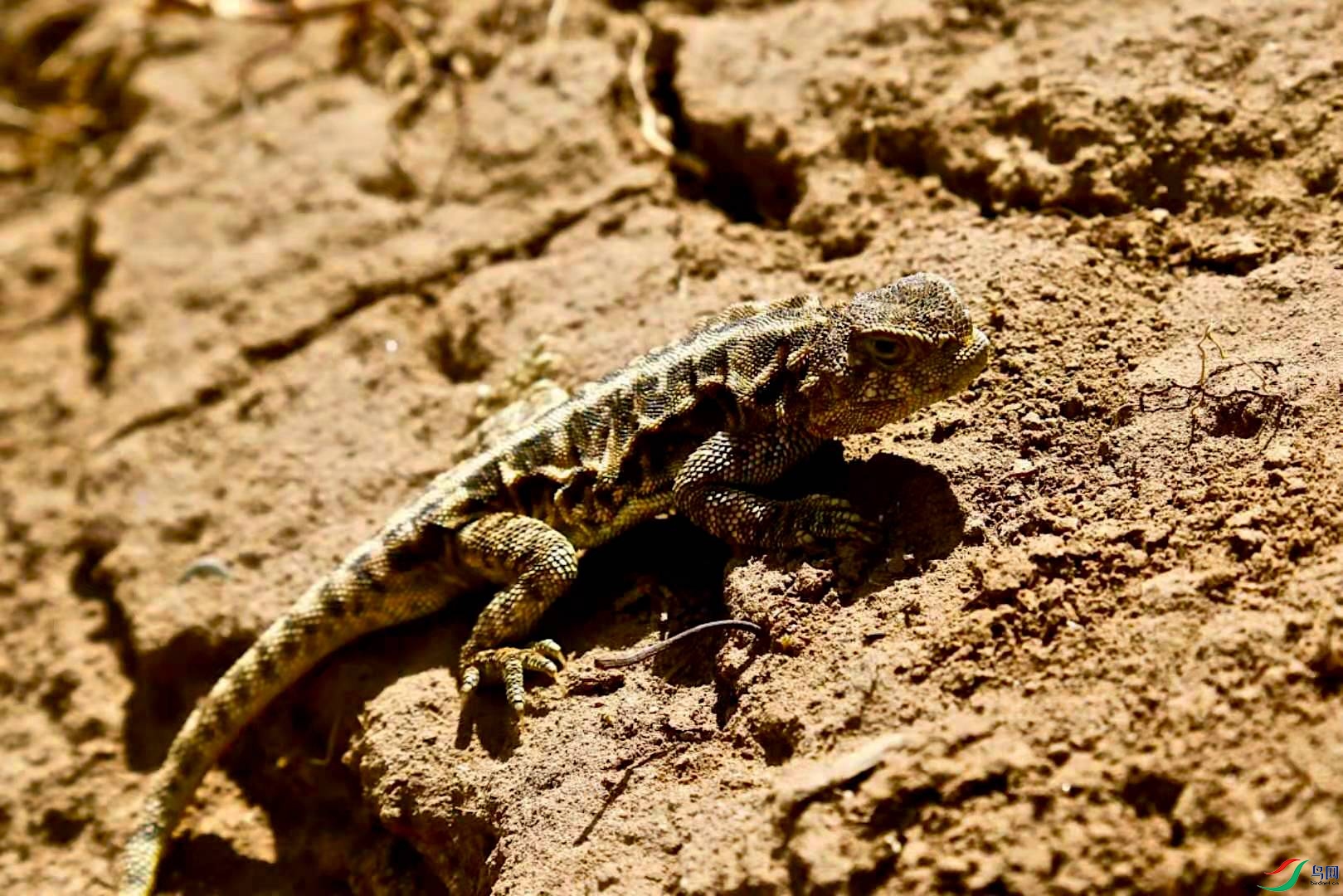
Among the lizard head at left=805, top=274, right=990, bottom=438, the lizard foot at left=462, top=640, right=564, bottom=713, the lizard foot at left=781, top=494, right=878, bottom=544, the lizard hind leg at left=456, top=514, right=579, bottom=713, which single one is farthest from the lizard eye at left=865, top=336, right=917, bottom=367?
the lizard foot at left=462, top=640, right=564, bottom=713

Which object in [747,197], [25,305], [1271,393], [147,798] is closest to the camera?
[1271,393]

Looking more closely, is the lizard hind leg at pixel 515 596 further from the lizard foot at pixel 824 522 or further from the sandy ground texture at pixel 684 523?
the lizard foot at pixel 824 522

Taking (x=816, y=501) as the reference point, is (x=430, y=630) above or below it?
below

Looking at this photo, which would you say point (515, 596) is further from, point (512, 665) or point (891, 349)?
point (891, 349)

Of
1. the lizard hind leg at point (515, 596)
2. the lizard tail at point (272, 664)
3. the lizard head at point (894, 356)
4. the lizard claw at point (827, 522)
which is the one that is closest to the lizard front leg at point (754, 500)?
the lizard claw at point (827, 522)

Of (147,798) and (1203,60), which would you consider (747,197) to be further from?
(147,798)

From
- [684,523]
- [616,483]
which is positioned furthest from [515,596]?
[684,523]

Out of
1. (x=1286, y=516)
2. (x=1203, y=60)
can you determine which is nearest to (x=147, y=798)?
(x=1286, y=516)
